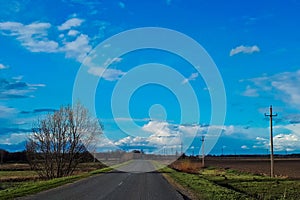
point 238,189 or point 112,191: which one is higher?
point 112,191

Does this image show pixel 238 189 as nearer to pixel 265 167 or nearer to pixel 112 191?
pixel 112 191

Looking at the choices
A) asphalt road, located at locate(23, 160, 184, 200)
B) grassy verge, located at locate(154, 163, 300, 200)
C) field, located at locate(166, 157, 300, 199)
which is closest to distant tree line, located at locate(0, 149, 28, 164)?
field, located at locate(166, 157, 300, 199)

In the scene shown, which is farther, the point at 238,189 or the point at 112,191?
the point at 238,189

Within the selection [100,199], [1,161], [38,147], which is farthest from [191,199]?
[1,161]

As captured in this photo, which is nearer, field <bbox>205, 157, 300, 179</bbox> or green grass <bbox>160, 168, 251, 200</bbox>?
green grass <bbox>160, 168, 251, 200</bbox>

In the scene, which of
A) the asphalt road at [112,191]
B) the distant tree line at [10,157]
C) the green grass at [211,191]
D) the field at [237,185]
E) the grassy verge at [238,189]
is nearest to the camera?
the asphalt road at [112,191]

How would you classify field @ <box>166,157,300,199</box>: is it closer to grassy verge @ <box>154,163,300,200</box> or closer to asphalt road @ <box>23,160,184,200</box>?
grassy verge @ <box>154,163,300,200</box>

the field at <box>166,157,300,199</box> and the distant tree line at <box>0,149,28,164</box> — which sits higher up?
the distant tree line at <box>0,149,28,164</box>

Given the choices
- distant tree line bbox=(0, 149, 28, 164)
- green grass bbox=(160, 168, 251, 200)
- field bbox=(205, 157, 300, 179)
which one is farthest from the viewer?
distant tree line bbox=(0, 149, 28, 164)

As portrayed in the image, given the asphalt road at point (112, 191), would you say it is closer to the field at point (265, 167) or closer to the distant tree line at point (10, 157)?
the field at point (265, 167)

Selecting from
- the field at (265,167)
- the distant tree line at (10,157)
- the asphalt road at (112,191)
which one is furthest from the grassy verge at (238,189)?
the distant tree line at (10,157)

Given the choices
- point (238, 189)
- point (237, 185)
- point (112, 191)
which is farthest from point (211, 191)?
point (237, 185)

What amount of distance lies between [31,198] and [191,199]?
672 cm

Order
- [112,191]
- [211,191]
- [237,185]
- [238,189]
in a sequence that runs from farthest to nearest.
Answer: [237,185], [238,189], [211,191], [112,191]
